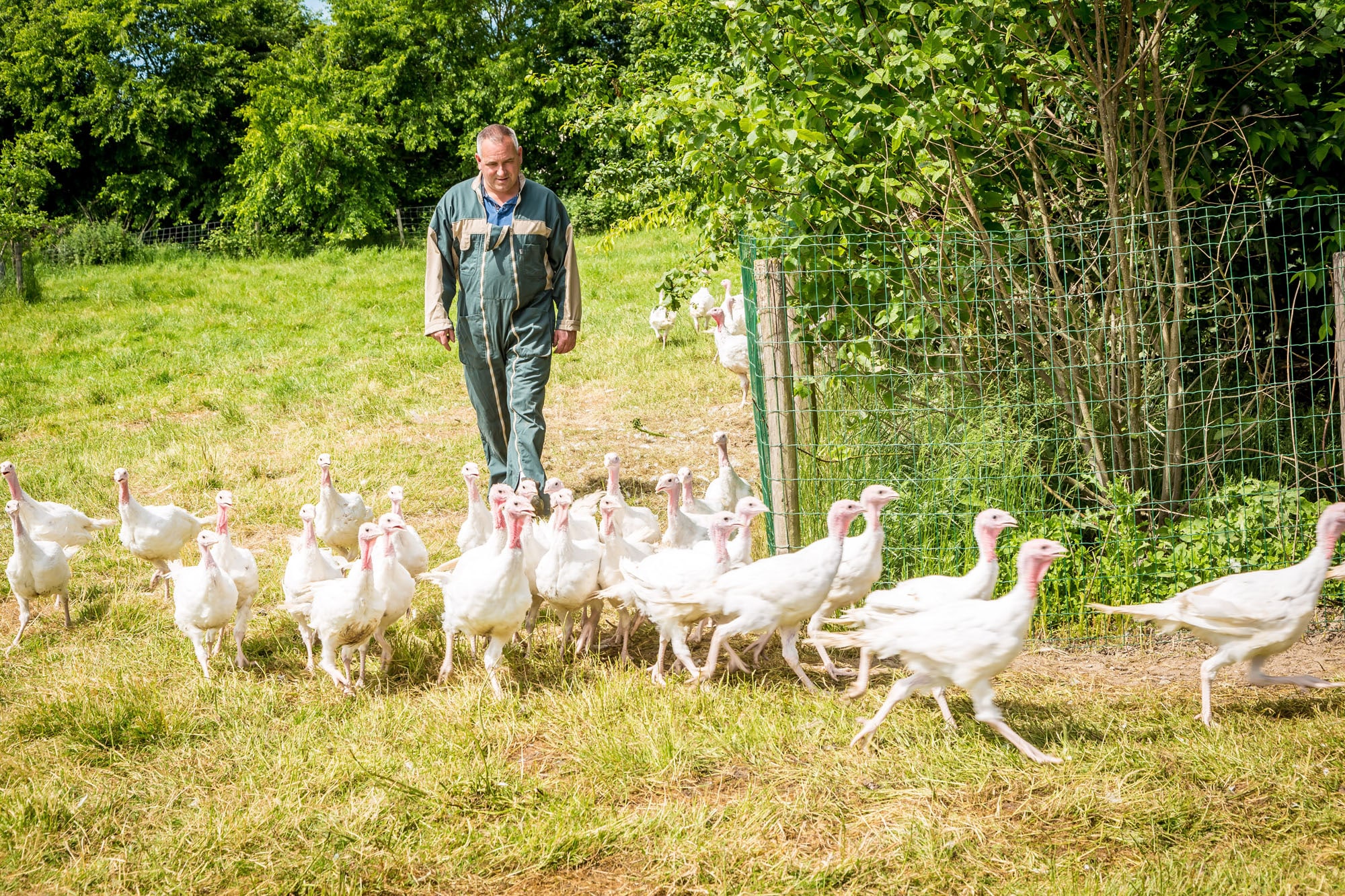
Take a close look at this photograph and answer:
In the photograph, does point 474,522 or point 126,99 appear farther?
point 126,99

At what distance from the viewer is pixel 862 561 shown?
16.1 feet

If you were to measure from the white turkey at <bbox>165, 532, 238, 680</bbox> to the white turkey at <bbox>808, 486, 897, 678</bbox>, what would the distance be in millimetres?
2610

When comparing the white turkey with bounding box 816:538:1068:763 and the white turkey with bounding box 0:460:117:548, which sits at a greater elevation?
the white turkey with bounding box 0:460:117:548

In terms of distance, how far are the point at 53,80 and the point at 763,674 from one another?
3050 centimetres

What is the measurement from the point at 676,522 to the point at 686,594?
94 cm

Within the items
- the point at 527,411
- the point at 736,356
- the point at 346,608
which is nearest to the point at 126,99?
Answer: the point at 736,356

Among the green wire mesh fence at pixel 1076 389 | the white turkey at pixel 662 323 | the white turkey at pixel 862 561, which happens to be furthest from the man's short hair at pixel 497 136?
the white turkey at pixel 662 323

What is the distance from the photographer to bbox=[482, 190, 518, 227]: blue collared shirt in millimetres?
6477

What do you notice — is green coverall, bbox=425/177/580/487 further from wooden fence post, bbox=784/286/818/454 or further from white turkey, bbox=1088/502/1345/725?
white turkey, bbox=1088/502/1345/725

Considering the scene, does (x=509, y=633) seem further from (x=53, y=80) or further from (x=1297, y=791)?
(x=53, y=80)

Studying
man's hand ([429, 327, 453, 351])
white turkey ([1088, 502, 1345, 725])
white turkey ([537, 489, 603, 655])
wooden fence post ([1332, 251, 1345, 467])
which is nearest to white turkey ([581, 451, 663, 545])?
white turkey ([537, 489, 603, 655])

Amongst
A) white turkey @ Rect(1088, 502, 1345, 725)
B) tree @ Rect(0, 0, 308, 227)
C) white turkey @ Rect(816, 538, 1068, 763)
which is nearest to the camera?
white turkey @ Rect(816, 538, 1068, 763)

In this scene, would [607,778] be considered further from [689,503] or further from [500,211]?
[500,211]

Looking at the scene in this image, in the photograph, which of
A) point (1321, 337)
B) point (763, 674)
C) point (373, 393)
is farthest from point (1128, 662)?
point (373, 393)
